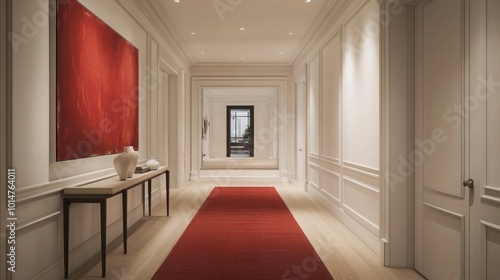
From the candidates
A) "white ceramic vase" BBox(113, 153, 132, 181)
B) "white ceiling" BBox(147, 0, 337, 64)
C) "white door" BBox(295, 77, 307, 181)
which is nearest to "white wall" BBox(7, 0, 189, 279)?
"white ceramic vase" BBox(113, 153, 132, 181)

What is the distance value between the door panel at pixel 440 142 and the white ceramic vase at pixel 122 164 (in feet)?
8.73

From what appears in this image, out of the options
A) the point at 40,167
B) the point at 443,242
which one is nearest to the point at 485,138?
the point at 443,242

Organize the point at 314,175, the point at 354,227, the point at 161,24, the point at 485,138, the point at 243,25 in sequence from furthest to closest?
the point at 314,175, the point at 243,25, the point at 161,24, the point at 354,227, the point at 485,138

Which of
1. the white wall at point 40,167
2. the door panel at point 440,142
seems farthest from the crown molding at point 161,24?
the door panel at point 440,142

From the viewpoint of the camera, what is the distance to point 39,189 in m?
2.53

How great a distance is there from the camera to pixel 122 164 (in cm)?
347

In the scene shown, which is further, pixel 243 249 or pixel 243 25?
pixel 243 25

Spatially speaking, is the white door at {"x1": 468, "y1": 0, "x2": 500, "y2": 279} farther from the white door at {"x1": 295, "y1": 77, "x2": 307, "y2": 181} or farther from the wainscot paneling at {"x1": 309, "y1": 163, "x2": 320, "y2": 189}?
the white door at {"x1": 295, "y1": 77, "x2": 307, "y2": 181}

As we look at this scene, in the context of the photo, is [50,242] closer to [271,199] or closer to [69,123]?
[69,123]

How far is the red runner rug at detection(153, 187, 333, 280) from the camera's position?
119 inches

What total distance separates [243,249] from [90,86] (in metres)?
2.19

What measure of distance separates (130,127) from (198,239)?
62.6 inches

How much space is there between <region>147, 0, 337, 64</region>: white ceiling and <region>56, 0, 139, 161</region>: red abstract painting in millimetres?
1499

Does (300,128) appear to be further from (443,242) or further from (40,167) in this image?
(40,167)
